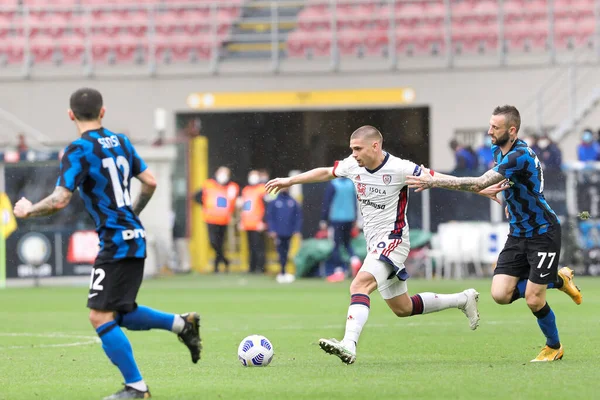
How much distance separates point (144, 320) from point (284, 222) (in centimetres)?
1505

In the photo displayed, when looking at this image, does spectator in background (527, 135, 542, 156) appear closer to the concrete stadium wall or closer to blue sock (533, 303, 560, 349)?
the concrete stadium wall

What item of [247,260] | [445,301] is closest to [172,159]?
[247,260]

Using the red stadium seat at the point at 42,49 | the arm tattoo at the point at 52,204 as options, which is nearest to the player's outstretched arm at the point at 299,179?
the arm tattoo at the point at 52,204

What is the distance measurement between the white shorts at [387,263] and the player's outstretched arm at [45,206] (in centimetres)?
296

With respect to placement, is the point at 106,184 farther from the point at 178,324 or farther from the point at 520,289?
the point at 520,289

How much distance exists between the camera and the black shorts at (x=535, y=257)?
29.0 ft

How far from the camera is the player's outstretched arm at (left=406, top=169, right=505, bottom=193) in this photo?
8.55m

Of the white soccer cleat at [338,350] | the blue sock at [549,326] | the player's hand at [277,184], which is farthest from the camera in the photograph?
the player's hand at [277,184]

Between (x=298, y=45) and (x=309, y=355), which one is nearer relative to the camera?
(x=309, y=355)

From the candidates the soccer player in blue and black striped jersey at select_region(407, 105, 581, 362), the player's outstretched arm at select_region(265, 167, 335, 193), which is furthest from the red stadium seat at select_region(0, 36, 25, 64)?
the soccer player in blue and black striped jersey at select_region(407, 105, 581, 362)

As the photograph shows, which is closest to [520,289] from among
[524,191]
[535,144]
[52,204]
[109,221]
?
[524,191]

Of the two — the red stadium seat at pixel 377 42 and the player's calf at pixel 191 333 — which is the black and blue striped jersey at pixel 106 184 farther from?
the red stadium seat at pixel 377 42

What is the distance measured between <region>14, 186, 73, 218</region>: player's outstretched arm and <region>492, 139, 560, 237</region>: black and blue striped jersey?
3.44 m

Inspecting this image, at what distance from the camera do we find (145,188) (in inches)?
291
